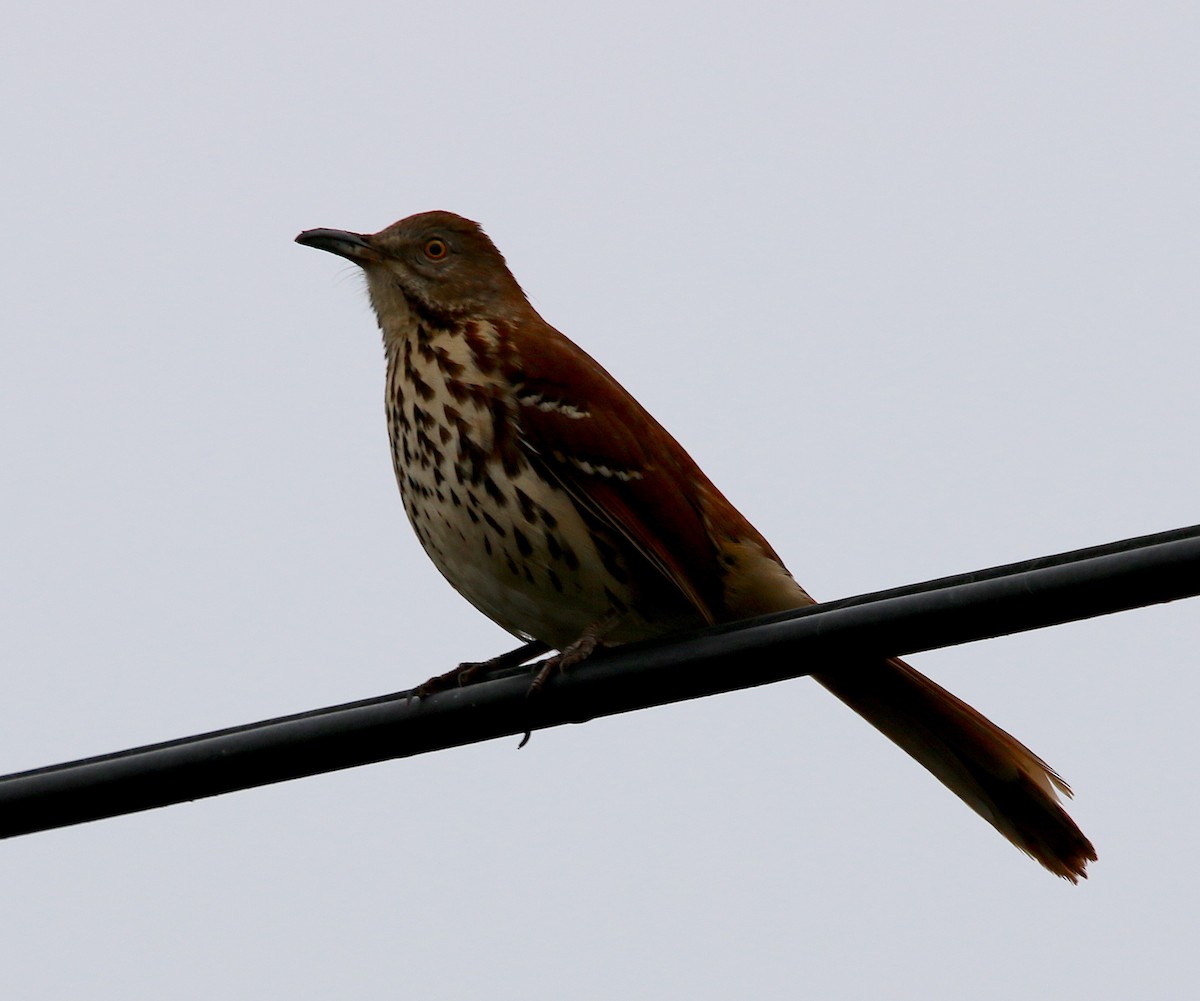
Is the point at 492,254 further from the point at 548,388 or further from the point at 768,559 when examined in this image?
the point at 768,559

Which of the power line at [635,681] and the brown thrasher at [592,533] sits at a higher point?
the brown thrasher at [592,533]

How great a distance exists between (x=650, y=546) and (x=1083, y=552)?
206 cm

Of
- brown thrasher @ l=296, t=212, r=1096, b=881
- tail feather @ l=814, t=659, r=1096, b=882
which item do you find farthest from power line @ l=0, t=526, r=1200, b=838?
tail feather @ l=814, t=659, r=1096, b=882

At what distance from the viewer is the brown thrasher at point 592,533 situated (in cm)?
475

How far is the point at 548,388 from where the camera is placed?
205 inches

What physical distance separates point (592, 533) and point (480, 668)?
60cm

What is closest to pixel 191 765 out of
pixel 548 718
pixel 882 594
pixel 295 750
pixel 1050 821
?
pixel 295 750

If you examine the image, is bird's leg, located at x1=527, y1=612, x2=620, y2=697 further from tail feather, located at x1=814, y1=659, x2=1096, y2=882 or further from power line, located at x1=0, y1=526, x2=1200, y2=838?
tail feather, located at x1=814, y1=659, x2=1096, y2=882

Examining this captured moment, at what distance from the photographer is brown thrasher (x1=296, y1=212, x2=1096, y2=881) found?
15.6 ft

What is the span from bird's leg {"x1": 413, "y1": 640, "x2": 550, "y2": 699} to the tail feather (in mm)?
1018

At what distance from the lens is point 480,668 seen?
5.30 meters

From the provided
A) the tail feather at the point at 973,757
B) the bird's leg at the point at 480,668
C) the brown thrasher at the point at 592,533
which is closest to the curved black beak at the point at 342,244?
the brown thrasher at the point at 592,533

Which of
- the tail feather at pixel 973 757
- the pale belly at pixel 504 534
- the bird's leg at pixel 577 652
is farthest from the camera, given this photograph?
the pale belly at pixel 504 534

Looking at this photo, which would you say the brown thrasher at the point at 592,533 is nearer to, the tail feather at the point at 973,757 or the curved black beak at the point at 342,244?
the tail feather at the point at 973,757
